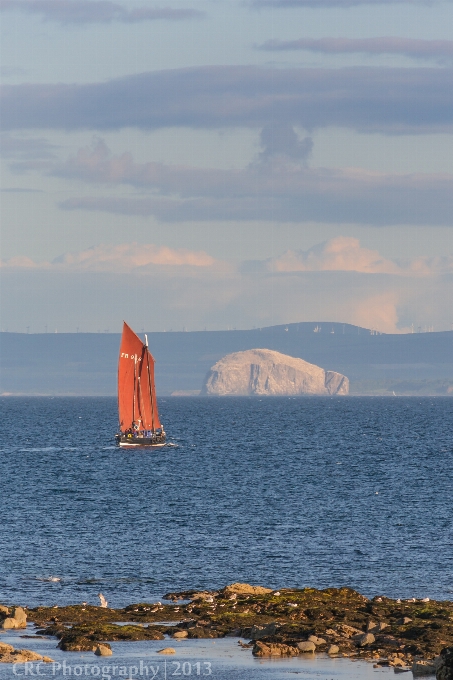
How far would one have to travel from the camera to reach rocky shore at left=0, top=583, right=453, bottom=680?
31875mm

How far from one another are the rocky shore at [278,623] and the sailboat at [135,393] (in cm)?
9022

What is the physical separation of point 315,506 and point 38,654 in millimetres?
48903

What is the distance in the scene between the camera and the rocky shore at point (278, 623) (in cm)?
3188

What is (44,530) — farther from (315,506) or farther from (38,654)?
(38,654)

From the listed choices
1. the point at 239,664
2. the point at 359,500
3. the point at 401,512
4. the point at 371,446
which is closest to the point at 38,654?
the point at 239,664

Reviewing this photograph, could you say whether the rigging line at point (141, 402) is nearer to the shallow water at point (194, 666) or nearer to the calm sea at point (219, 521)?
the calm sea at point (219, 521)

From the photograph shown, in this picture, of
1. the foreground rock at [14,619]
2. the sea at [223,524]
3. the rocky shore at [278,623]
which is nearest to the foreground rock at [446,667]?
the rocky shore at [278,623]

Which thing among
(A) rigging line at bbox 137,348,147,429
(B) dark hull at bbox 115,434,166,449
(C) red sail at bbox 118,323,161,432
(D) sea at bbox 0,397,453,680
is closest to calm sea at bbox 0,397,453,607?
(D) sea at bbox 0,397,453,680

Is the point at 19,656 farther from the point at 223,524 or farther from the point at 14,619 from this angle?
the point at 223,524

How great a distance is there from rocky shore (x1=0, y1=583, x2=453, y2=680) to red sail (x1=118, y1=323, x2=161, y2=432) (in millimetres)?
90172

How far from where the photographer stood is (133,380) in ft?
446

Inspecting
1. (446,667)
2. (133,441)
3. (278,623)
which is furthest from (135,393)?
(446,667)

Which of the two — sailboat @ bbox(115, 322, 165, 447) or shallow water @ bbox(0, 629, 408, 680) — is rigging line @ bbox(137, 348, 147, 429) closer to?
sailboat @ bbox(115, 322, 165, 447)

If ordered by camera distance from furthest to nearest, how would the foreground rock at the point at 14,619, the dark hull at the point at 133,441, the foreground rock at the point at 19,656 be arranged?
1. the dark hull at the point at 133,441
2. the foreground rock at the point at 14,619
3. the foreground rock at the point at 19,656
